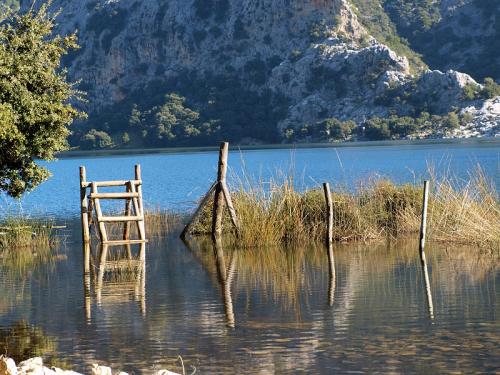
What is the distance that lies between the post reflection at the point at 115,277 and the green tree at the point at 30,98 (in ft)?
7.48

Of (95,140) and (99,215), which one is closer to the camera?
(99,215)

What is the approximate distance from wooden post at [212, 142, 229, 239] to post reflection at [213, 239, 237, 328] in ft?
1.37

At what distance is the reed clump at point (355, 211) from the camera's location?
2009 centimetres

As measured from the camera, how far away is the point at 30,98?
18.6 meters

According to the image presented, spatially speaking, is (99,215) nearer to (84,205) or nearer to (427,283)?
(84,205)

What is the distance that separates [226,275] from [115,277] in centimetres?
192

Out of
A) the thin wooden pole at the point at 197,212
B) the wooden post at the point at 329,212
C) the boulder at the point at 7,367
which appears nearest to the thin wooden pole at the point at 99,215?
the thin wooden pole at the point at 197,212

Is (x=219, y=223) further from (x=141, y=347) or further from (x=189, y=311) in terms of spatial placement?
(x=141, y=347)

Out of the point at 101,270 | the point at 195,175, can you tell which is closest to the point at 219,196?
the point at 101,270

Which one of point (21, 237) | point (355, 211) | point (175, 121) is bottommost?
point (21, 237)

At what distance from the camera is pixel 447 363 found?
9711 millimetres

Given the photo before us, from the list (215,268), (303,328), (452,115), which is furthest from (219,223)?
(452,115)

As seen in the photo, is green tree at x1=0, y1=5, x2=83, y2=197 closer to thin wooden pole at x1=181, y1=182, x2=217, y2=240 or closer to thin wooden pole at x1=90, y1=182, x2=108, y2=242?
thin wooden pole at x1=90, y1=182, x2=108, y2=242

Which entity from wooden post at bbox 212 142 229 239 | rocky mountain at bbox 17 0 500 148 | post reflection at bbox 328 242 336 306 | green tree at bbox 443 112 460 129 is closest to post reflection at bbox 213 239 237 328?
wooden post at bbox 212 142 229 239
